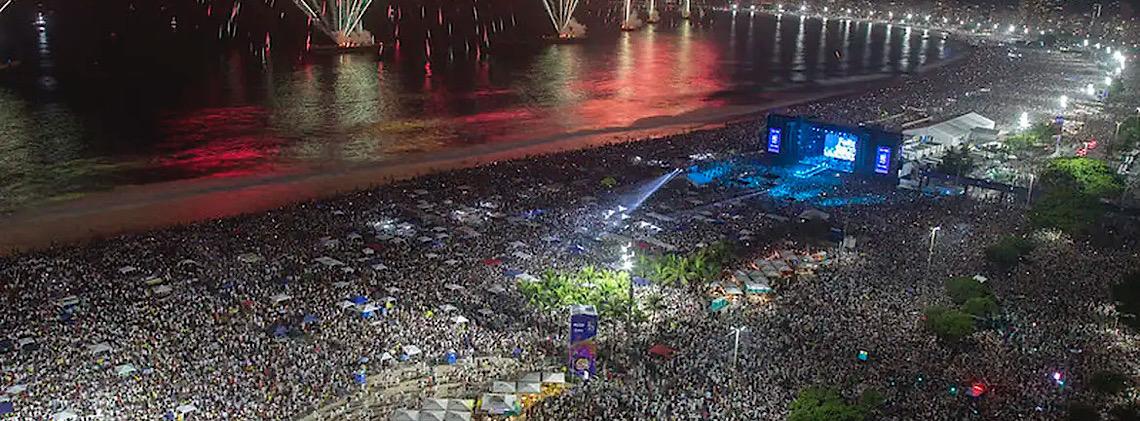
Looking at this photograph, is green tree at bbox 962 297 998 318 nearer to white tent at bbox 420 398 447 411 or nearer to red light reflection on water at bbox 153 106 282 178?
white tent at bbox 420 398 447 411

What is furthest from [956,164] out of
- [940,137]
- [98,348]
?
[98,348]

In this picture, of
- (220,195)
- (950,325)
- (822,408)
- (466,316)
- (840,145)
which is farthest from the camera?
(840,145)

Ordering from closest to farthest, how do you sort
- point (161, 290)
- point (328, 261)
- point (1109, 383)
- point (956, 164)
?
point (1109, 383) → point (161, 290) → point (328, 261) → point (956, 164)

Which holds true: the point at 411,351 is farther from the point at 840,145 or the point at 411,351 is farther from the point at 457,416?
the point at 840,145

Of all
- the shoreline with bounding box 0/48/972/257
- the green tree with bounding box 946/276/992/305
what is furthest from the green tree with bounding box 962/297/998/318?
the shoreline with bounding box 0/48/972/257

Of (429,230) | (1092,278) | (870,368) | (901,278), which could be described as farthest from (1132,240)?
(429,230)

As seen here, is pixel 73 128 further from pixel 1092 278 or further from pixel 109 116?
pixel 1092 278

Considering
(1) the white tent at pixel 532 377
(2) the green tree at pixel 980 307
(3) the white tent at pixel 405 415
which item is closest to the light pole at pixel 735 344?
(1) the white tent at pixel 532 377
